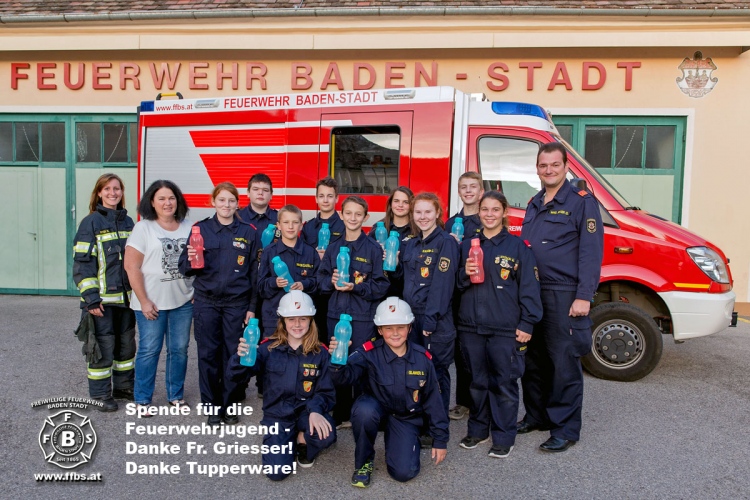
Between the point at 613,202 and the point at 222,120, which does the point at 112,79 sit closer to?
the point at 222,120

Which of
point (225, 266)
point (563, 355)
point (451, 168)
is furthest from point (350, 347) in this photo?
point (451, 168)

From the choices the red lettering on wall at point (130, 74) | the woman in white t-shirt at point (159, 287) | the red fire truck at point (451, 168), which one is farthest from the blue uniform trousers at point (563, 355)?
the red lettering on wall at point (130, 74)

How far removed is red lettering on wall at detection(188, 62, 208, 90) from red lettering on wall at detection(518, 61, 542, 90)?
210 inches

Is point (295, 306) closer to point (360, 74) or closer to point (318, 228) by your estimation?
point (318, 228)

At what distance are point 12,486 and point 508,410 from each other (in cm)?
310

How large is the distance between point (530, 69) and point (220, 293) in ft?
23.2

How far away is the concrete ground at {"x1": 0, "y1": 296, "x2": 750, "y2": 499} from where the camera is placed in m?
3.50

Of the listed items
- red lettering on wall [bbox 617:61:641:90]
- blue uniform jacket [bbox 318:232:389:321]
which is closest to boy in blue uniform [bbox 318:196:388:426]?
blue uniform jacket [bbox 318:232:389:321]

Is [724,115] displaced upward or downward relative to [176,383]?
upward

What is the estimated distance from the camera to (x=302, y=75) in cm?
998

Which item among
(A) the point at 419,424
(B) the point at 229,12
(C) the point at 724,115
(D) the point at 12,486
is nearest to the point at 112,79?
(B) the point at 229,12

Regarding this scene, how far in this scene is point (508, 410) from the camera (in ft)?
13.1

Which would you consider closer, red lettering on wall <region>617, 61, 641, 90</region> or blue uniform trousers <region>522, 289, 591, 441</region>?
blue uniform trousers <region>522, 289, 591, 441</region>

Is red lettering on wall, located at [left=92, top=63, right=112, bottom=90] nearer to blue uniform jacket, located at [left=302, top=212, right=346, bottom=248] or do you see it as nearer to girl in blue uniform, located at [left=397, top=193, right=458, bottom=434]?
blue uniform jacket, located at [left=302, top=212, right=346, bottom=248]
